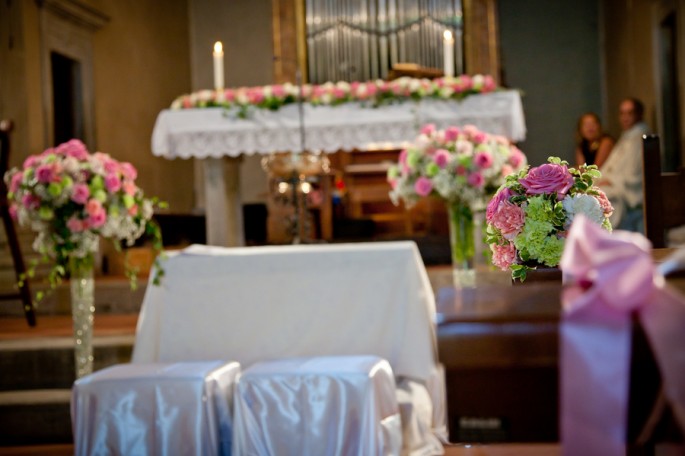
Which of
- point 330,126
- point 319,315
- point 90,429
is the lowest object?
point 90,429

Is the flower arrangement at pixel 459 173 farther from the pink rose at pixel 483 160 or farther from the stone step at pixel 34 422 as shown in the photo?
the stone step at pixel 34 422

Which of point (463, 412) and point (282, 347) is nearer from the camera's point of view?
point (463, 412)

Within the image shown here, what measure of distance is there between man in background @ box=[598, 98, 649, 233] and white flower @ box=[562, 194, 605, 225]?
17.2ft

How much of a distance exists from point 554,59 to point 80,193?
7889mm

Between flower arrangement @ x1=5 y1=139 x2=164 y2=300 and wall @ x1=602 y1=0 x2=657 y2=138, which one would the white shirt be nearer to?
wall @ x1=602 y1=0 x2=657 y2=138

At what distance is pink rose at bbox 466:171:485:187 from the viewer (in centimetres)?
425

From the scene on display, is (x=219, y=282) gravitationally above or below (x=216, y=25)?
below

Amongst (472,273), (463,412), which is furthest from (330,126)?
(463,412)

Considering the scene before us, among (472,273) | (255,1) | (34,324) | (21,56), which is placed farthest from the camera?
(255,1)

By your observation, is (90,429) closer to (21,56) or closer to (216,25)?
(21,56)

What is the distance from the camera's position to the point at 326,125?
5.52 metres

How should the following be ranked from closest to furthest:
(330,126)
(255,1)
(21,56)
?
(330,126)
(21,56)
(255,1)

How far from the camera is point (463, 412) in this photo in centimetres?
65

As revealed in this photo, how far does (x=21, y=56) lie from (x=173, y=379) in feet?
15.6
